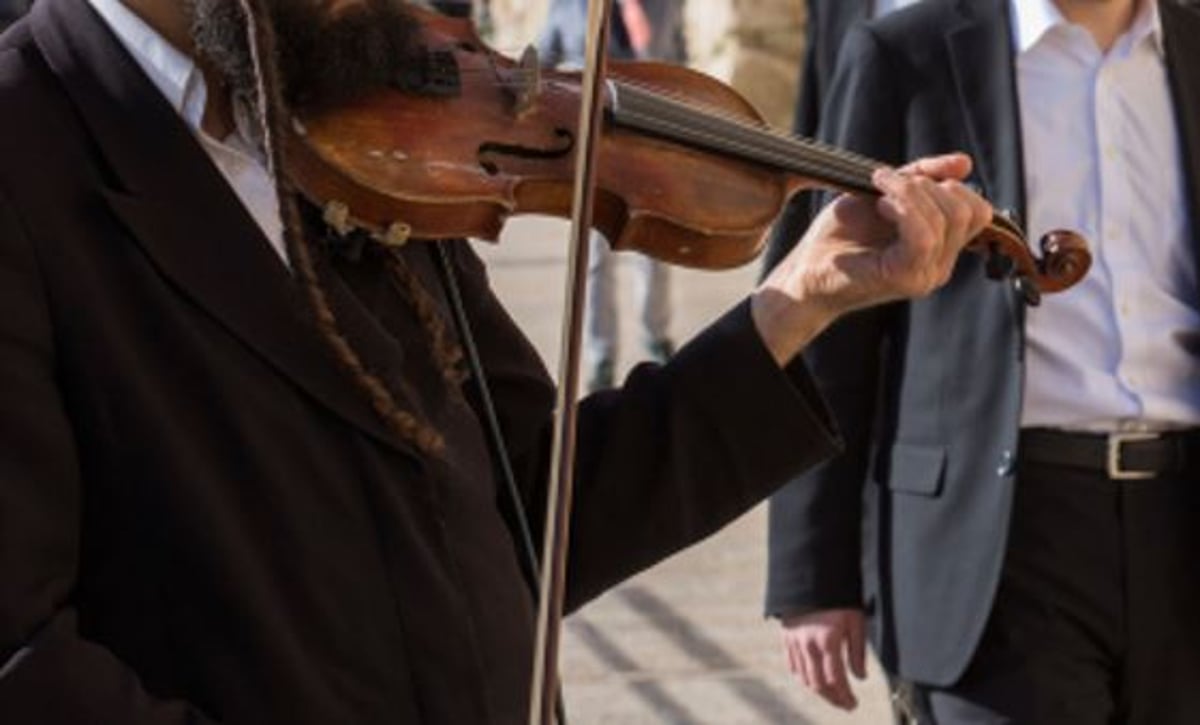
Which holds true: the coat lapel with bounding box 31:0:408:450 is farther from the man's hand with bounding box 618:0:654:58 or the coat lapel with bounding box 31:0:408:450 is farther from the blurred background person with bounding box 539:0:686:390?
the man's hand with bounding box 618:0:654:58

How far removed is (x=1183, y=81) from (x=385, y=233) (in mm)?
1455

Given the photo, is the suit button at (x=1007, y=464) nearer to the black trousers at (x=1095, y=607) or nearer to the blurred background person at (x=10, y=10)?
the black trousers at (x=1095, y=607)

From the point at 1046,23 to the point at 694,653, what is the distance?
265cm

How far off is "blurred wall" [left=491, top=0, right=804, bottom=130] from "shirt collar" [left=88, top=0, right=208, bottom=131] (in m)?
9.85

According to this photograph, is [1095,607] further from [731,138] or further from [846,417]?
[731,138]

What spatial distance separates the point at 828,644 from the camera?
3.34m

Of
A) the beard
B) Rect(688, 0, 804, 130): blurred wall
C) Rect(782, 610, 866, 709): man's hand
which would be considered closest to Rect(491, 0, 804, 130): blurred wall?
Rect(688, 0, 804, 130): blurred wall

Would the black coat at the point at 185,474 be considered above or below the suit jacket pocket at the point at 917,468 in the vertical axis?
above

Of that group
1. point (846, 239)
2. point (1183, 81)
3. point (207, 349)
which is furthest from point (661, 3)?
point (207, 349)

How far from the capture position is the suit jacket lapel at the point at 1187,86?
3.14m

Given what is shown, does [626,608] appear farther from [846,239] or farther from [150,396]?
[150,396]

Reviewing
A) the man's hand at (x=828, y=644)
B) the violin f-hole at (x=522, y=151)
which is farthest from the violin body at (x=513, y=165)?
the man's hand at (x=828, y=644)

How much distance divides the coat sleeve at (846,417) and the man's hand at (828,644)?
0.02 meters

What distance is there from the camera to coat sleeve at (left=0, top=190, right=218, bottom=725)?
1751 millimetres
